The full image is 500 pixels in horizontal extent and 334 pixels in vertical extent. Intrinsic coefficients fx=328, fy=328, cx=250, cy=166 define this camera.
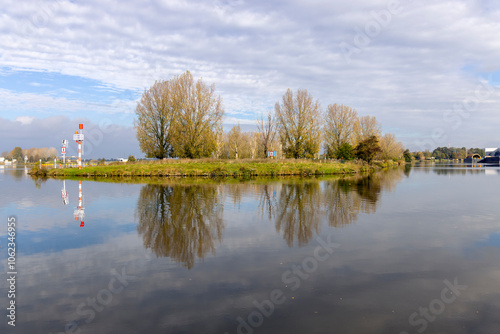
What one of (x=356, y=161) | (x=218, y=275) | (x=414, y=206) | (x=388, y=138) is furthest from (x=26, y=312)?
(x=388, y=138)

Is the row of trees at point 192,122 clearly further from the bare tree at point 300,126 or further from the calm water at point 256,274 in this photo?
the calm water at point 256,274

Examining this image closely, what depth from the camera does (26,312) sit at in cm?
473

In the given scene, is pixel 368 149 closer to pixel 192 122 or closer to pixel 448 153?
pixel 192 122

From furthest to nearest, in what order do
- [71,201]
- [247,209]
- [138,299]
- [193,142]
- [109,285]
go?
[193,142]
[71,201]
[247,209]
[109,285]
[138,299]

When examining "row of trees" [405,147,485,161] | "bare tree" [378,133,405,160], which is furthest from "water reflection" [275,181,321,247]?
"row of trees" [405,147,485,161]

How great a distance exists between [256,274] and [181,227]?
4.47 m

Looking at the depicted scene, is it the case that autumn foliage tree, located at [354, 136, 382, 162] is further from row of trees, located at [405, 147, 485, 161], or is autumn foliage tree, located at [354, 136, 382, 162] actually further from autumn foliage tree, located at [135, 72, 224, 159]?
row of trees, located at [405, 147, 485, 161]

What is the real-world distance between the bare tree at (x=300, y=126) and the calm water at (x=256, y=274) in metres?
43.6

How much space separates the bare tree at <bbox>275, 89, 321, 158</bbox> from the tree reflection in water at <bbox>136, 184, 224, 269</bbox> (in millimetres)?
41252

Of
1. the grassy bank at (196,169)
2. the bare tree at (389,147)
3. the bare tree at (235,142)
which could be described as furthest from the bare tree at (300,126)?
the bare tree at (389,147)

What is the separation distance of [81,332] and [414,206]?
1408 cm

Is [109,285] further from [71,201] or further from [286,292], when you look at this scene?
[71,201]

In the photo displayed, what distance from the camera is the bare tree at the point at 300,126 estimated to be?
55250 mm

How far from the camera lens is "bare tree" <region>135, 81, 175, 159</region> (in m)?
48.6
